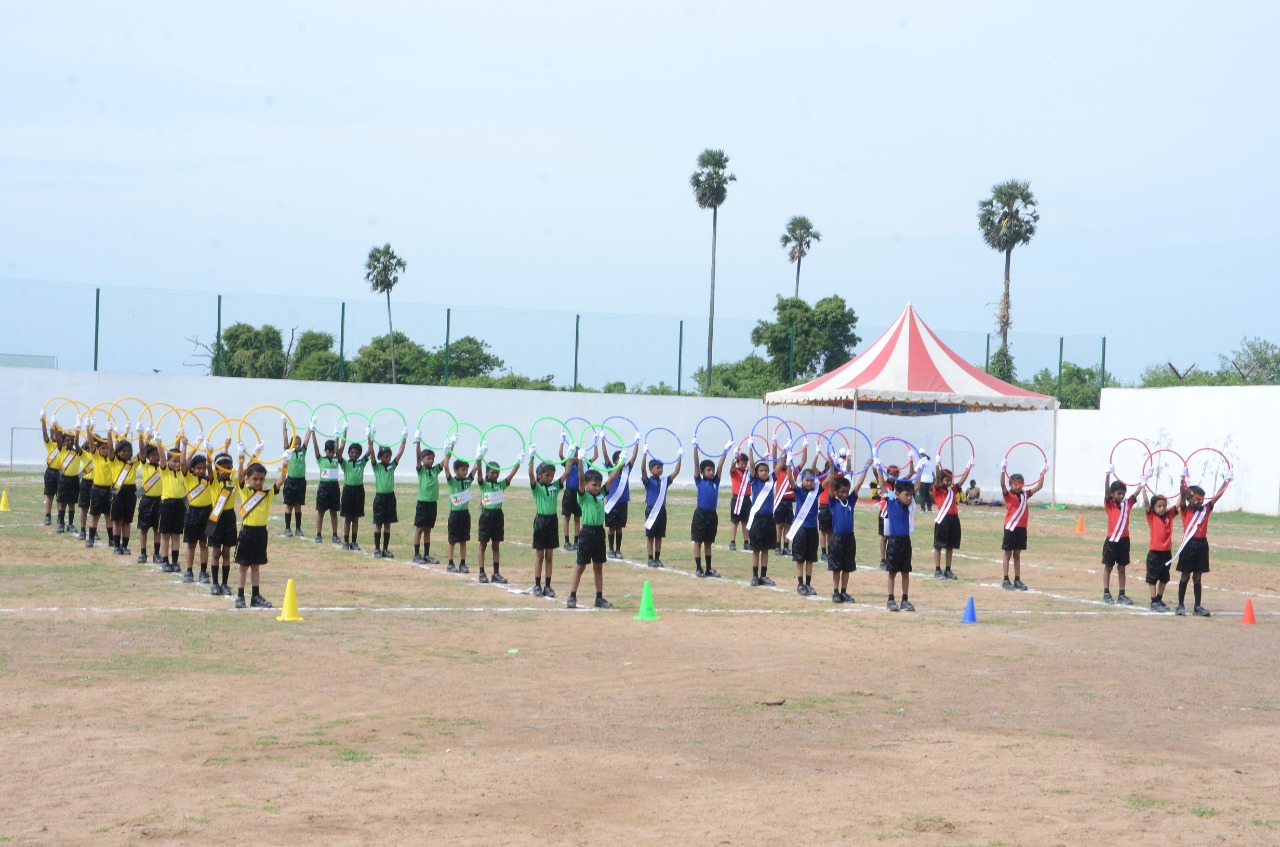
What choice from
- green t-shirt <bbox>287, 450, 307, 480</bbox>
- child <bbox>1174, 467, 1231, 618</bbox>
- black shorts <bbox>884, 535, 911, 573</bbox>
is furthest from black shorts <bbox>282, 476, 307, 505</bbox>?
child <bbox>1174, 467, 1231, 618</bbox>

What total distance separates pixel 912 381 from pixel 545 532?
20.8m

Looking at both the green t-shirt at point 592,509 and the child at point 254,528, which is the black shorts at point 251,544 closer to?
the child at point 254,528

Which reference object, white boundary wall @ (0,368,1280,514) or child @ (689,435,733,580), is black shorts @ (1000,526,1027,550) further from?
white boundary wall @ (0,368,1280,514)

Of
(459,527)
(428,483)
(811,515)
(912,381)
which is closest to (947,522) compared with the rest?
(811,515)

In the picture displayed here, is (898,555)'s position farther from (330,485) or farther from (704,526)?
(330,485)

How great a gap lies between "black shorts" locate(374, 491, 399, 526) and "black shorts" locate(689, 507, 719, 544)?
191 inches

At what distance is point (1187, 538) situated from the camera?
1686 cm

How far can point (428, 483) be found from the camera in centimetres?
2048

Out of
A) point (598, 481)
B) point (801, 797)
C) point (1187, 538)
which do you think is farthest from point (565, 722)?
point (1187, 538)

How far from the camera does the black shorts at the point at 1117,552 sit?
17828 millimetres

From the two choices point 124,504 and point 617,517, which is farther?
point 617,517

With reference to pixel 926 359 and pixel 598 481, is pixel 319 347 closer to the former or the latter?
pixel 926 359

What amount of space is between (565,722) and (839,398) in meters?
26.6

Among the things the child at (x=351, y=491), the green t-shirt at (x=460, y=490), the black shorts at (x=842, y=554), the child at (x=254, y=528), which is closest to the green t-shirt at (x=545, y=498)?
the green t-shirt at (x=460, y=490)
